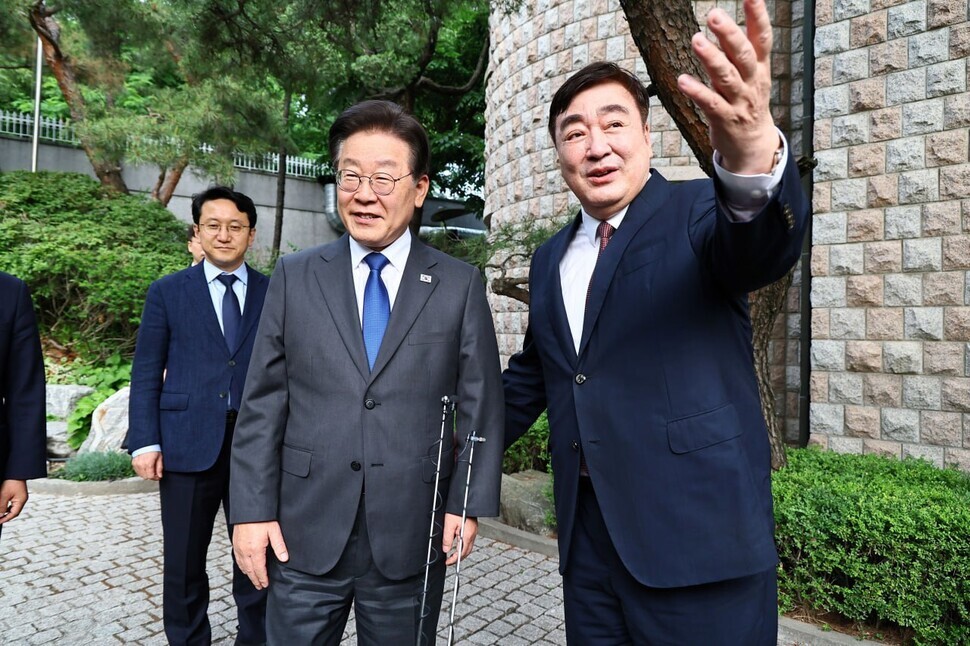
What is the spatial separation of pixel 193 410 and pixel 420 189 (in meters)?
1.79

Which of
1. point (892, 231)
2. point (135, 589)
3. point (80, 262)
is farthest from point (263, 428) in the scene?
point (80, 262)

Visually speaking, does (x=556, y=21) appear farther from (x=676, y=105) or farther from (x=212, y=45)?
(x=676, y=105)

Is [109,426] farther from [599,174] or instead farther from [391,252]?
[599,174]

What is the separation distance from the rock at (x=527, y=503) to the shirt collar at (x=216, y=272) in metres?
2.76

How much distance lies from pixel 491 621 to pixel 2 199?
39.9 ft

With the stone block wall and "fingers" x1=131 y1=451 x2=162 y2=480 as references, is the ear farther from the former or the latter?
the stone block wall

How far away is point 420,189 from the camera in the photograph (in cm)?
219

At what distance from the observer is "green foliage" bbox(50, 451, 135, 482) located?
7.20m

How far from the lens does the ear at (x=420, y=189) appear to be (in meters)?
2.15

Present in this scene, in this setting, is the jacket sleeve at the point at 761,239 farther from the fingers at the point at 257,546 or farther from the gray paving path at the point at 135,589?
the gray paving path at the point at 135,589

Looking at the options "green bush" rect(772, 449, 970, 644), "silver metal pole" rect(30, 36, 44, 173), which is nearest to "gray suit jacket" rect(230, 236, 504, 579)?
"green bush" rect(772, 449, 970, 644)

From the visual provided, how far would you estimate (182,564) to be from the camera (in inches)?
124

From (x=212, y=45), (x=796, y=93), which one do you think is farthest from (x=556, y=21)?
(x=212, y=45)

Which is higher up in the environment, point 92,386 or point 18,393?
point 18,393
